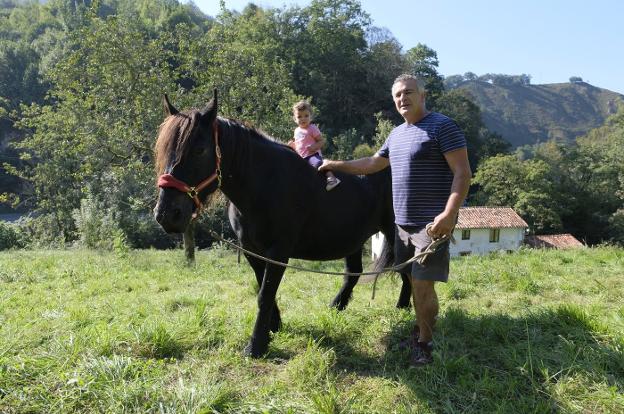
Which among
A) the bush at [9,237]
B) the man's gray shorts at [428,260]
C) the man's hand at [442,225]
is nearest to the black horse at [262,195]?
the man's gray shorts at [428,260]

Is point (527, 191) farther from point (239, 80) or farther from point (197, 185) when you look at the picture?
point (197, 185)

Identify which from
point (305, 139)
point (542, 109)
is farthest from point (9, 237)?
point (542, 109)

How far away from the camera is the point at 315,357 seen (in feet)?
10.7

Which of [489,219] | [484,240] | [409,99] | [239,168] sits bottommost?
[484,240]

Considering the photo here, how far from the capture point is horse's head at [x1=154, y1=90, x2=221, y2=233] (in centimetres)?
286

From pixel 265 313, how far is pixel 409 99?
220cm

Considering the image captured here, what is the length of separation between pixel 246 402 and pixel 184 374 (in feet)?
2.30

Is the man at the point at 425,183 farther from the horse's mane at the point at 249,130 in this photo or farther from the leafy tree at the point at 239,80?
the leafy tree at the point at 239,80

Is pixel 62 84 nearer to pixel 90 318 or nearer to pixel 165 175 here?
pixel 90 318

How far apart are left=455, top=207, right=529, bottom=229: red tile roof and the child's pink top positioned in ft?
114

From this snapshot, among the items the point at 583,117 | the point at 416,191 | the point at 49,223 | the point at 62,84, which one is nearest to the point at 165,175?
the point at 416,191

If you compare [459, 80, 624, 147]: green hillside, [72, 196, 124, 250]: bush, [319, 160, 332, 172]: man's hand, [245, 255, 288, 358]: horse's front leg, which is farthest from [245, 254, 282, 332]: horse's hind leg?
[459, 80, 624, 147]: green hillside

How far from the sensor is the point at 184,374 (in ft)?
10.2

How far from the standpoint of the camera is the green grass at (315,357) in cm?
269
